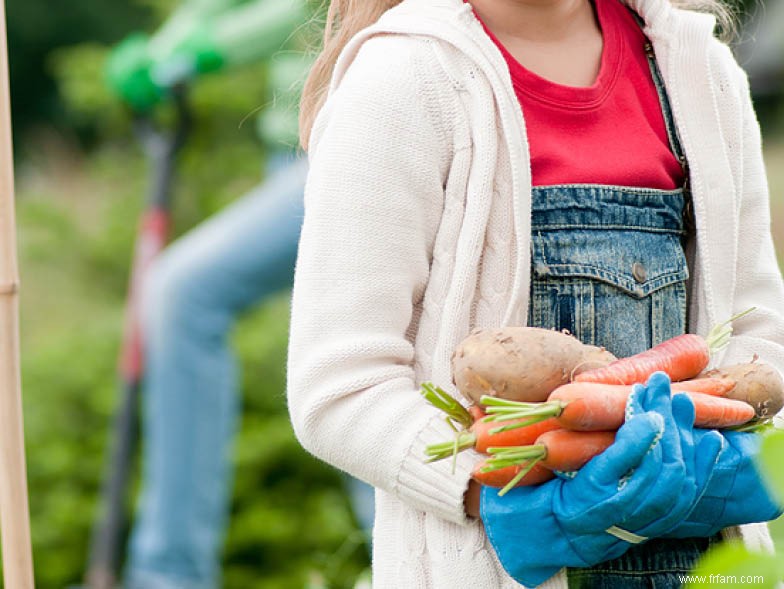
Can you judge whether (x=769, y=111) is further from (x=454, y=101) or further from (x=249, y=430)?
(x=454, y=101)

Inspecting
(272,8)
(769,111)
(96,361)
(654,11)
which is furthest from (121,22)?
(654,11)

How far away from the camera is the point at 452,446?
120cm

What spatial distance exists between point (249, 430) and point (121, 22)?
781 centimetres

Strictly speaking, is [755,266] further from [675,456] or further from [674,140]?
[675,456]

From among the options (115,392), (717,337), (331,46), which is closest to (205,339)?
(115,392)

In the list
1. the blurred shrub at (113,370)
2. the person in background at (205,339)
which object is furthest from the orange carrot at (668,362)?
the person in background at (205,339)

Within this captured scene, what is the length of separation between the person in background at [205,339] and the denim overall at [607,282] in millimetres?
1768

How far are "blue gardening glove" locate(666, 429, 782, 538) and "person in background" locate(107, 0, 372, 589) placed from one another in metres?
1.94

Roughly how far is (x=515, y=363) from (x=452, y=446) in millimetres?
102

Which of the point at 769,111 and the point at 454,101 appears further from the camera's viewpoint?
the point at 769,111

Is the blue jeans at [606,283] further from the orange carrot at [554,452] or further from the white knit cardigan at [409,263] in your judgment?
the orange carrot at [554,452]

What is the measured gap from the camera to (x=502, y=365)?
120cm

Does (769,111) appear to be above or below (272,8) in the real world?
below

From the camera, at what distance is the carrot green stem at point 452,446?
1.19 meters
